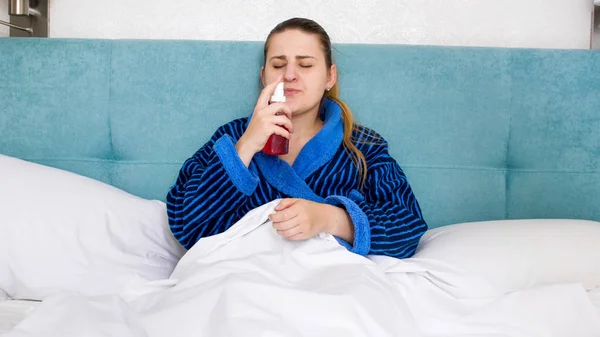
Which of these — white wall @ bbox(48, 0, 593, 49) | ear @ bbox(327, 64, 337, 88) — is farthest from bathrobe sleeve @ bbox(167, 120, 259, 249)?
white wall @ bbox(48, 0, 593, 49)

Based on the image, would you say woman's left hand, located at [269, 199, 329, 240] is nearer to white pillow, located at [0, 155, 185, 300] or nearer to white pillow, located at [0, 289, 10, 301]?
white pillow, located at [0, 155, 185, 300]

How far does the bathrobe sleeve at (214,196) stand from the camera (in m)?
1.32

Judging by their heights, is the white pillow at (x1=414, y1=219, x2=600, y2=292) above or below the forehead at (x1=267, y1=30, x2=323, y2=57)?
below

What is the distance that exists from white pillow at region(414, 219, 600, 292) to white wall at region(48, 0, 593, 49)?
651 mm

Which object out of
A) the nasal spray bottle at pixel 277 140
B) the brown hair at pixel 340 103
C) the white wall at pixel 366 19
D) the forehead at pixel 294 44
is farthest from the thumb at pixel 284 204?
the white wall at pixel 366 19

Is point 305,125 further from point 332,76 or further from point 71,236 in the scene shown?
point 71,236

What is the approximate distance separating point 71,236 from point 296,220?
0.50 meters

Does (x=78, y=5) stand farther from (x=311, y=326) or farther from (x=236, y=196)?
(x=311, y=326)

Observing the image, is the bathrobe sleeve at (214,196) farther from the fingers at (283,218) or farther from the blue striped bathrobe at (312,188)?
the fingers at (283,218)

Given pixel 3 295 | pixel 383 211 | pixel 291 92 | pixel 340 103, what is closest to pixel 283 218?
pixel 383 211

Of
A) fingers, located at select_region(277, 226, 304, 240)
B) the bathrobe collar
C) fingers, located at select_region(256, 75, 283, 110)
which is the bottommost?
fingers, located at select_region(277, 226, 304, 240)

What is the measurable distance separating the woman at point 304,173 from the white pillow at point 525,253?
0.10 m

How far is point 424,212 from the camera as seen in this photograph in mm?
1614

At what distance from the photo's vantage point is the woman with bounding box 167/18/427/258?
4.19 ft
